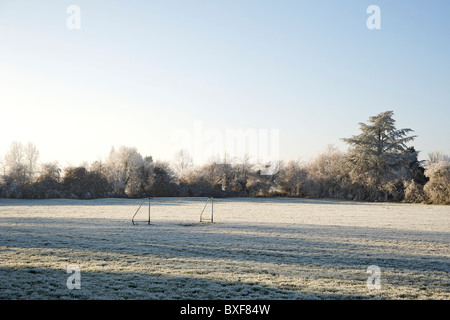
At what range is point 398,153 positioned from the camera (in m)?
49.0

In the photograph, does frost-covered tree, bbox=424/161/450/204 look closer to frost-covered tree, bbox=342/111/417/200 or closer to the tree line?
the tree line

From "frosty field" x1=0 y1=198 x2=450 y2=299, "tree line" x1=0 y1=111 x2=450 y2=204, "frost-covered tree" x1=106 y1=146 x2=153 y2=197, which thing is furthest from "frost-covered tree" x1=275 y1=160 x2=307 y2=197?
"frosty field" x1=0 y1=198 x2=450 y2=299

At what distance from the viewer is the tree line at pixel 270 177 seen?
41.6 meters

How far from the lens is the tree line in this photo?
4162cm

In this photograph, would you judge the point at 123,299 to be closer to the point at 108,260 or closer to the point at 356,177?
the point at 108,260

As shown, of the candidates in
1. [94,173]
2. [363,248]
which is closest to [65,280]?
[363,248]

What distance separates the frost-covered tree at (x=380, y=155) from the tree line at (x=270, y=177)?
12cm

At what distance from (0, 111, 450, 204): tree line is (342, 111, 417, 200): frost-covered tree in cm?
12

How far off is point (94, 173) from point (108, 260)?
38862 mm

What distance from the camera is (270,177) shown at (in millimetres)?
56312

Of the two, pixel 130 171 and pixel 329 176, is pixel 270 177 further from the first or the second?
pixel 130 171

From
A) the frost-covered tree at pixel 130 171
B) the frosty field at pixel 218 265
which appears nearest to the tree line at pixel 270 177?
the frost-covered tree at pixel 130 171

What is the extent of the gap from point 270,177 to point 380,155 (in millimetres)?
16727

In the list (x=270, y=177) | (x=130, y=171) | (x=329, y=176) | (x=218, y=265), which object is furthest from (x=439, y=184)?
(x=218, y=265)
